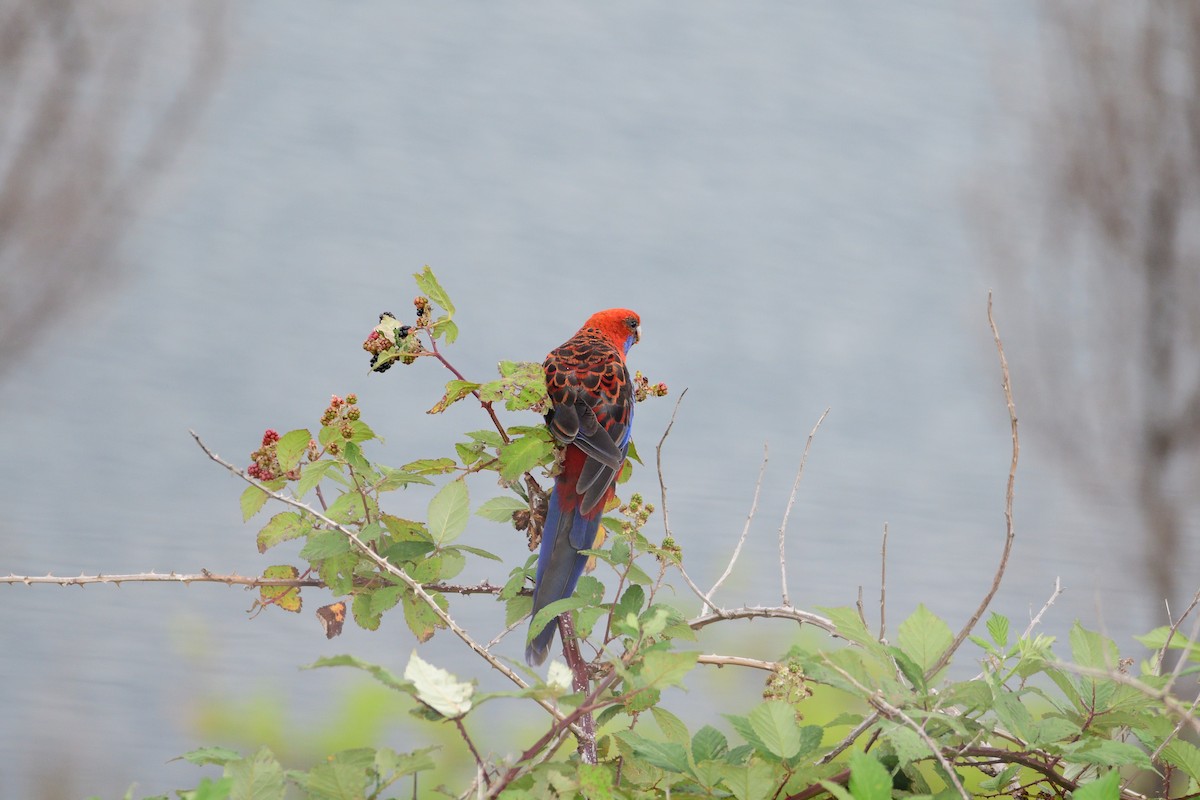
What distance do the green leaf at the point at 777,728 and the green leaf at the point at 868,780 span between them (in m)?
0.06

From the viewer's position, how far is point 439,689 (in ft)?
1.77

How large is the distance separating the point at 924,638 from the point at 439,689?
29cm

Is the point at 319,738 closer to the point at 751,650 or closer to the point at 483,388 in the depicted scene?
the point at 751,650

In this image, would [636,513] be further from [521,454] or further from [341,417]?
[341,417]

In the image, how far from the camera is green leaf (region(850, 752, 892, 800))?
531mm

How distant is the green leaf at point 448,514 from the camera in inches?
30.1

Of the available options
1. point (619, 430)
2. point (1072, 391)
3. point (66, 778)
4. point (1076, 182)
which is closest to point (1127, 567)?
point (1072, 391)

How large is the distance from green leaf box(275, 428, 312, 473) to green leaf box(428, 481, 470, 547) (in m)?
0.10

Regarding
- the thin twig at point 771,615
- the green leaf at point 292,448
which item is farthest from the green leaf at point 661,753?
the green leaf at point 292,448

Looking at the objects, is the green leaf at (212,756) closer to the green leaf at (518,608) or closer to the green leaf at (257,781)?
the green leaf at (257,781)

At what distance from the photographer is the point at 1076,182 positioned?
299cm

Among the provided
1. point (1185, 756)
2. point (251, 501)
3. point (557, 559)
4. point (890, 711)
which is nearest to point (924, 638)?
point (890, 711)

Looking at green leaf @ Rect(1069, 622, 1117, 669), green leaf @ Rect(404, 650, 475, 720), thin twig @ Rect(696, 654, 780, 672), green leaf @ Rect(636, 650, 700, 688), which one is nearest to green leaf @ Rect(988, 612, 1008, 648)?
green leaf @ Rect(1069, 622, 1117, 669)

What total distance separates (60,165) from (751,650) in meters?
2.08
